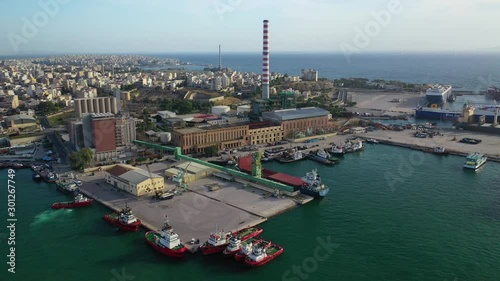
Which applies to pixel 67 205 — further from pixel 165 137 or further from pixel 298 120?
pixel 298 120

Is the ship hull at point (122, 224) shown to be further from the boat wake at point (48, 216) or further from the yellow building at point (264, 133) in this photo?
the yellow building at point (264, 133)

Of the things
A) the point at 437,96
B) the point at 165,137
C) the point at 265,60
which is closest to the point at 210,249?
the point at 165,137

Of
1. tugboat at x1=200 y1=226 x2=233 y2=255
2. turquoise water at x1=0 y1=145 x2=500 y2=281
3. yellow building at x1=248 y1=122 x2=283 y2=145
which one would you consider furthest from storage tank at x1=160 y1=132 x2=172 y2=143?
tugboat at x1=200 y1=226 x2=233 y2=255

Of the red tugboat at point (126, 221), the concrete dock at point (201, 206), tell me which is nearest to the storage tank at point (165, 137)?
the concrete dock at point (201, 206)

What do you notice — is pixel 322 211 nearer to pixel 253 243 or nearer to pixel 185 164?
pixel 253 243

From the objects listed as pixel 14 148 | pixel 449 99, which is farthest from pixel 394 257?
pixel 449 99
